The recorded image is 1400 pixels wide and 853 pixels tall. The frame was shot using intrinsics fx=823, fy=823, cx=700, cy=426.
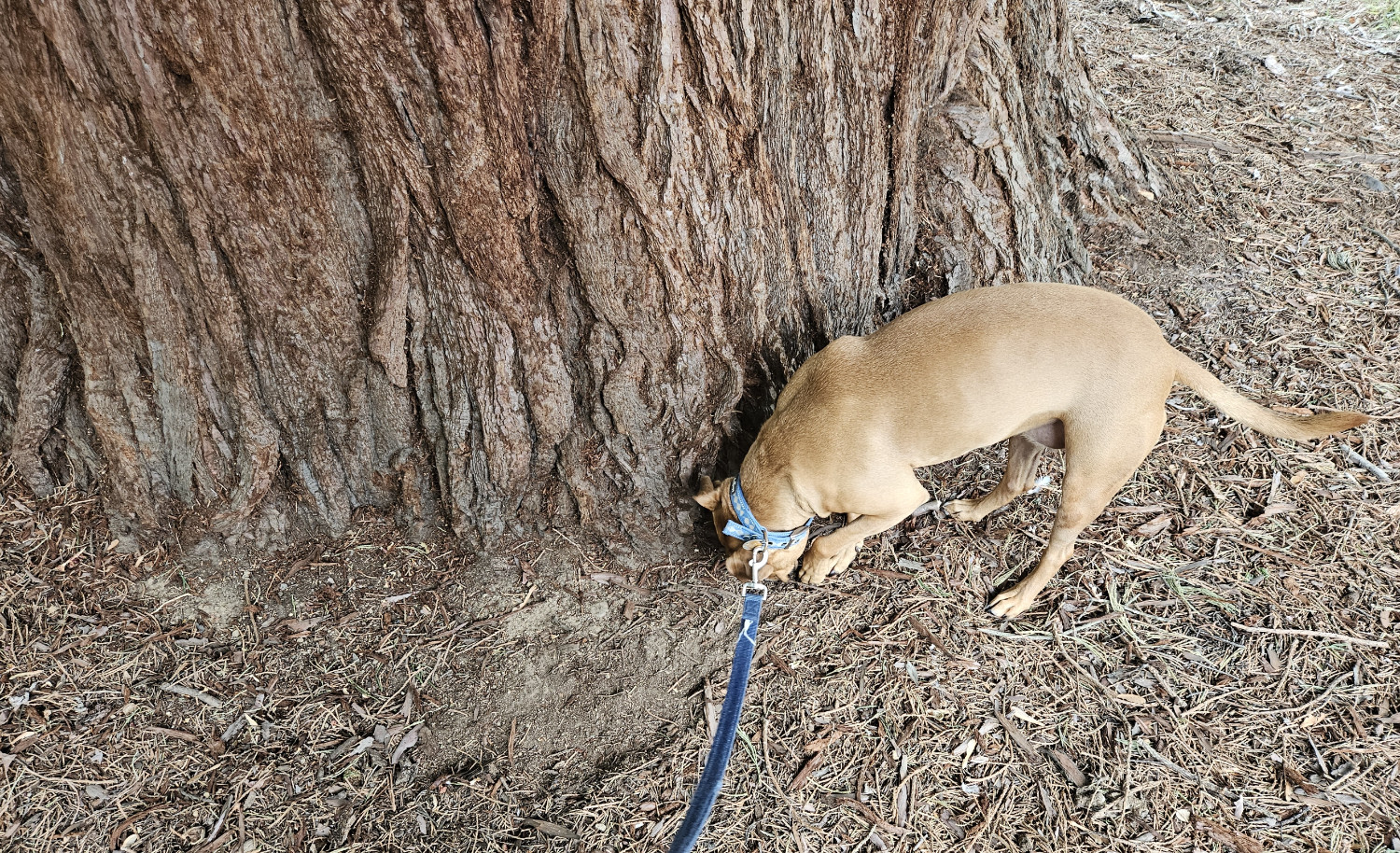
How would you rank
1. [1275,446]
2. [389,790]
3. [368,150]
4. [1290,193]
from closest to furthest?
[368,150] < [389,790] < [1275,446] < [1290,193]

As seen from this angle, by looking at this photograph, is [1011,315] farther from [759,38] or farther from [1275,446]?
[1275,446]

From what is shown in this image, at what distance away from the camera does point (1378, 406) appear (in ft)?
12.2

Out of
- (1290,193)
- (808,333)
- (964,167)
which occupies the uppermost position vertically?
(964,167)

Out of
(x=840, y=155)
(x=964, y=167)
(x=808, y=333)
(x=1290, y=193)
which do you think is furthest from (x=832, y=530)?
(x=1290, y=193)

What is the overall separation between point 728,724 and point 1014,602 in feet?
4.49

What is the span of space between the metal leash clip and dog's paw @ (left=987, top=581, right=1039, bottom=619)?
0.89 metres

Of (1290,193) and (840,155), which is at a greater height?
(840,155)

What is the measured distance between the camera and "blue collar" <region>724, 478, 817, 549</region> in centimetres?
297

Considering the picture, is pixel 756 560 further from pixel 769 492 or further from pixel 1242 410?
pixel 1242 410

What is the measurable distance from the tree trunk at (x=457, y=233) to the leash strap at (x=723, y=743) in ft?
2.27

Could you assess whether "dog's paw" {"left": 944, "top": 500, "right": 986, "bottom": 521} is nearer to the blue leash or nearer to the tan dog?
the tan dog

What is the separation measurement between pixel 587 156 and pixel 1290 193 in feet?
14.4

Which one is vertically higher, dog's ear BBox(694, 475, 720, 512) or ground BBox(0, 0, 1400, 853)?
dog's ear BBox(694, 475, 720, 512)

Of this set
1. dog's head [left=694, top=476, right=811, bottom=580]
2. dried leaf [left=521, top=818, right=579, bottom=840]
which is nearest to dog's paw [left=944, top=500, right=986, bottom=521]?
dog's head [left=694, top=476, right=811, bottom=580]
